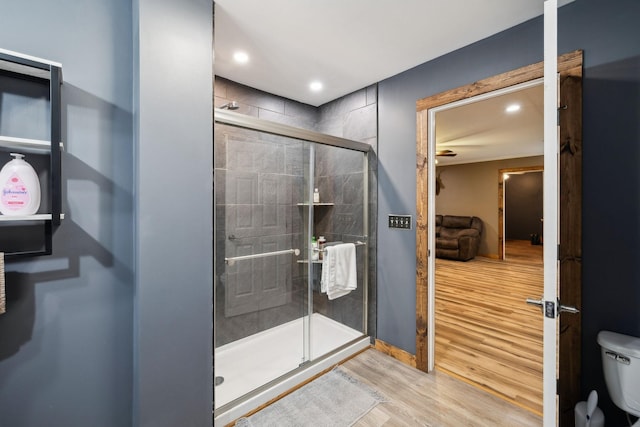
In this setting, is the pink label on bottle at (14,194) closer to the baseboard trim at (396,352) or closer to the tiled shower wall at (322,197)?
the tiled shower wall at (322,197)

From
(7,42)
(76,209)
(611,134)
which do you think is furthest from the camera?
(611,134)

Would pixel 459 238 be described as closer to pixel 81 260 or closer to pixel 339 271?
pixel 339 271

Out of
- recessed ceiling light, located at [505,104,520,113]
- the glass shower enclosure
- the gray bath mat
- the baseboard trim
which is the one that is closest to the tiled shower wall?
the glass shower enclosure

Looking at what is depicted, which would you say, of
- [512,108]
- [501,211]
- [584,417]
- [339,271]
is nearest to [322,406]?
[339,271]

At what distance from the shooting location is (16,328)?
109 centimetres

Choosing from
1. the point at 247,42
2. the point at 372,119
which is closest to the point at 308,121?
the point at 372,119

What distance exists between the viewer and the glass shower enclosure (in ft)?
7.00

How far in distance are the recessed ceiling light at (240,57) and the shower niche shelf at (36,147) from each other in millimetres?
1161

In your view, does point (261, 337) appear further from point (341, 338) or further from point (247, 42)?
point (247, 42)

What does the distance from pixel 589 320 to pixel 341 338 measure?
69.2 inches

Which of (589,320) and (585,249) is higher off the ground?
(585,249)

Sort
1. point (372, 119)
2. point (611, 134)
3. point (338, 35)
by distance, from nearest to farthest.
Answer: point (611, 134)
point (338, 35)
point (372, 119)

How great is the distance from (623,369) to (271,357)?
2.13 m

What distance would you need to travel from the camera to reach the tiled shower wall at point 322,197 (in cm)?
234
